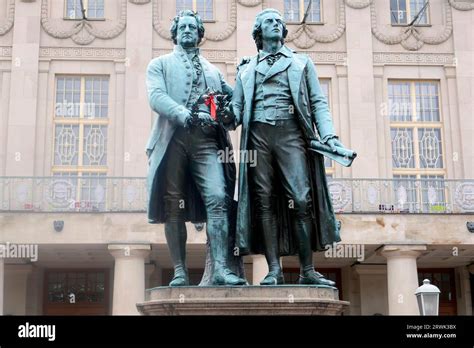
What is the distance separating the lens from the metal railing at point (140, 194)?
94.7 feet

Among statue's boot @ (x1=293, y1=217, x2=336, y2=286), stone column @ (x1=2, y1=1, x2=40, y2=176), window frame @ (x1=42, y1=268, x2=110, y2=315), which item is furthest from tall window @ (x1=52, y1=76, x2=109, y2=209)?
statue's boot @ (x1=293, y1=217, x2=336, y2=286)

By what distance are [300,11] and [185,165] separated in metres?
25.4

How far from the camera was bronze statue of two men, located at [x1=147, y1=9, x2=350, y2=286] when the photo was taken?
8594 millimetres

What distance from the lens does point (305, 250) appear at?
857cm

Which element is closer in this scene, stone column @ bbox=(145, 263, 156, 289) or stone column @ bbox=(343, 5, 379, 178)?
stone column @ bbox=(145, 263, 156, 289)

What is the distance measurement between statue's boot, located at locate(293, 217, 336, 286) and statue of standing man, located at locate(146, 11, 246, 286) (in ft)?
2.03

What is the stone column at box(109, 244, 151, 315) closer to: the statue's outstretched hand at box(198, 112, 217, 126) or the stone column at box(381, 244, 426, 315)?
the stone column at box(381, 244, 426, 315)

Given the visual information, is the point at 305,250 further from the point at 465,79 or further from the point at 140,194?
the point at 465,79

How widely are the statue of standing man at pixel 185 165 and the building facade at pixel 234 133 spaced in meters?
19.9

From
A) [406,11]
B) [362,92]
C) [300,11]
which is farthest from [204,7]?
[406,11]

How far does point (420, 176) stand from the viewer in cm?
3209
